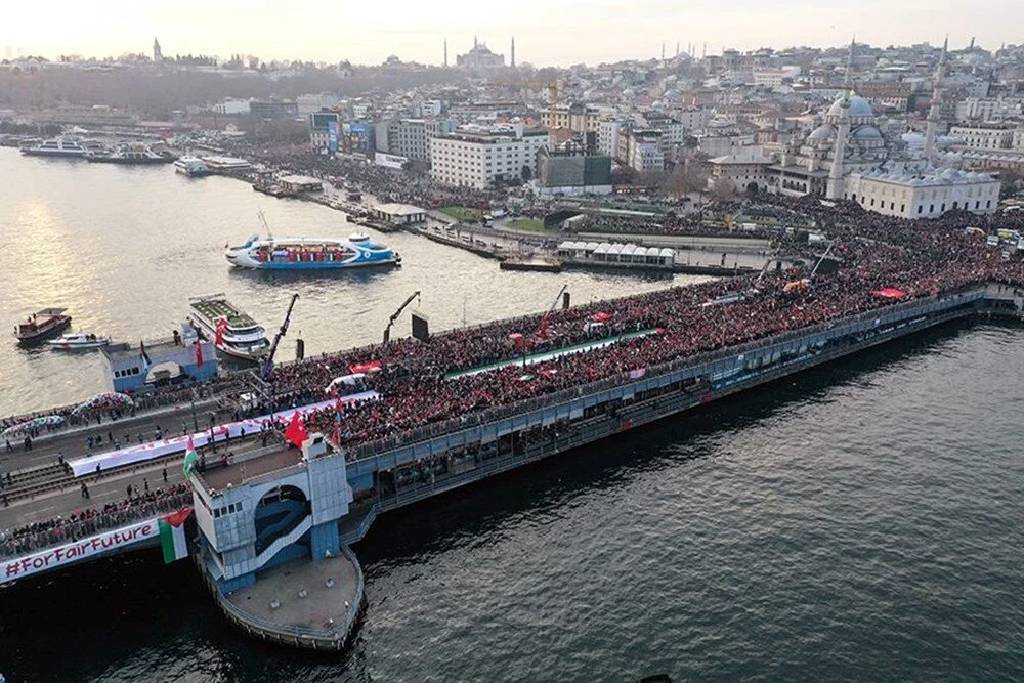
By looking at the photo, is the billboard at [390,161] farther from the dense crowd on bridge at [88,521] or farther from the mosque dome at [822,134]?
the dense crowd on bridge at [88,521]

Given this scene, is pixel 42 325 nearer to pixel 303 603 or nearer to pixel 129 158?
pixel 303 603

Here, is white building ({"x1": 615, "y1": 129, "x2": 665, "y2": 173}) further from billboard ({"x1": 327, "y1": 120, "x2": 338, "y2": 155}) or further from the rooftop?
the rooftop

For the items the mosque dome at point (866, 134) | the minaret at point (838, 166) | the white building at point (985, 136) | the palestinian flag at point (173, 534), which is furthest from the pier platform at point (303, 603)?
the white building at point (985, 136)

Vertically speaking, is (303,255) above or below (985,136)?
below

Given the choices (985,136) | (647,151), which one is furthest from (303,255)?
(985,136)

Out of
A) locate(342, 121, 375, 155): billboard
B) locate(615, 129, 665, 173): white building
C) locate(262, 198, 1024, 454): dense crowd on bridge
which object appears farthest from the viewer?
locate(342, 121, 375, 155): billboard

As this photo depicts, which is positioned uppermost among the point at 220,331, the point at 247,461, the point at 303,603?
the point at 247,461

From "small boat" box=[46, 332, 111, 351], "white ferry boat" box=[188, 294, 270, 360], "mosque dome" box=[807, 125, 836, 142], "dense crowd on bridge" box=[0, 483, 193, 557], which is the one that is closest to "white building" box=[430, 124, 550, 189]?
"mosque dome" box=[807, 125, 836, 142]

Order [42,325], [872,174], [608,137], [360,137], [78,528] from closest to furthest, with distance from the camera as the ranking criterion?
[78,528] → [42,325] → [872,174] → [608,137] → [360,137]
